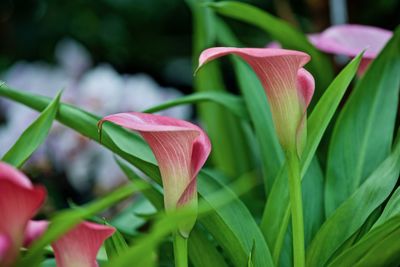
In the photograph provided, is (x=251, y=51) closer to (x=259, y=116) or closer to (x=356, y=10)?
(x=259, y=116)

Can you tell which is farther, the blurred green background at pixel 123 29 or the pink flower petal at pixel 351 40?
the blurred green background at pixel 123 29

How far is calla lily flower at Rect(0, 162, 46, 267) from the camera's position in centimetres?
32

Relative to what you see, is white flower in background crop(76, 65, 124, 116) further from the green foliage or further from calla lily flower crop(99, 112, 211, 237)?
calla lily flower crop(99, 112, 211, 237)

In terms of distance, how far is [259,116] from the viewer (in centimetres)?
65

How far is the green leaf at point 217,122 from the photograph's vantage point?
2.58ft

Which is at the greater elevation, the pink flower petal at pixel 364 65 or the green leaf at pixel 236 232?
the pink flower petal at pixel 364 65

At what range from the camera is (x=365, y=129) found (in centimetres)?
61

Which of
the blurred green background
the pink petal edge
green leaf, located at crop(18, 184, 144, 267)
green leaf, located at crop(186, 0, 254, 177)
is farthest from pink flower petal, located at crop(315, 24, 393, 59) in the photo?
the blurred green background

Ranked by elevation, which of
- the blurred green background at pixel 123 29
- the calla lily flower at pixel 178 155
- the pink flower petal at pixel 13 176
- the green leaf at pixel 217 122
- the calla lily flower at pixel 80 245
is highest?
the pink flower petal at pixel 13 176

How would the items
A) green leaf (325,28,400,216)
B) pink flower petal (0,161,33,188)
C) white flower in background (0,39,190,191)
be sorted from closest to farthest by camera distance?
pink flower petal (0,161,33,188) → green leaf (325,28,400,216) → white flower in background (0,39,190,191)

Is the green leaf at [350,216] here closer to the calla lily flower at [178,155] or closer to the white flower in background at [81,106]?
the calla lily flower at [178,155]

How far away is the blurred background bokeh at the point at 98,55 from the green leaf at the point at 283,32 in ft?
1.11

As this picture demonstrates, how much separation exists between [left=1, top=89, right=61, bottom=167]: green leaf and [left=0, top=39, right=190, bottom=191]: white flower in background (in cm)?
50

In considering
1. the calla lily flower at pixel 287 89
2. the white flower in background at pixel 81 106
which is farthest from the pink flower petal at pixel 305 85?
the white flower in background at pixel 81 106
